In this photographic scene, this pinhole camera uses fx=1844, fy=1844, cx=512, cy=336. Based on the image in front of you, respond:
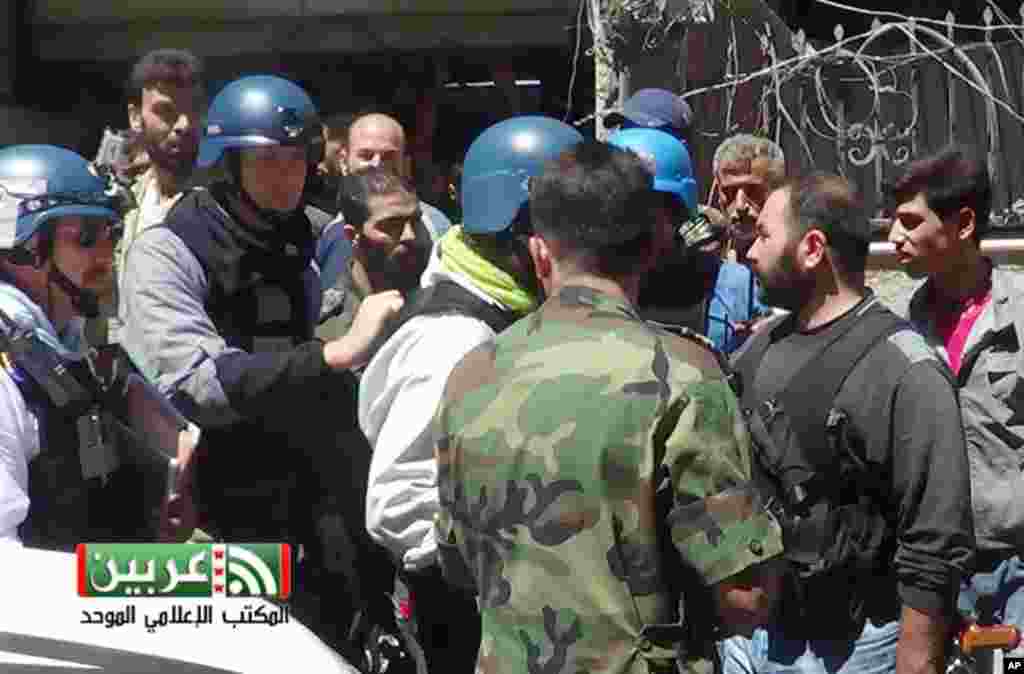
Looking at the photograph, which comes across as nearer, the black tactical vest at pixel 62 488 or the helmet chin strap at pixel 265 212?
the black tactical vest at pixel 62 488

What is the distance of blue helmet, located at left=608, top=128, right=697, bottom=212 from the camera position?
15.5 feet

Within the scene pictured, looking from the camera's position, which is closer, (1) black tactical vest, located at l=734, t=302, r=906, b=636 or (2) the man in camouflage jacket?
(2) the man in camouflage jacket

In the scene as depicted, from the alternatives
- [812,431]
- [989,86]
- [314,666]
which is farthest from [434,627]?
[989,86]

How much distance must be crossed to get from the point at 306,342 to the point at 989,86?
2.77 m

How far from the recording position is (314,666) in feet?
12.4

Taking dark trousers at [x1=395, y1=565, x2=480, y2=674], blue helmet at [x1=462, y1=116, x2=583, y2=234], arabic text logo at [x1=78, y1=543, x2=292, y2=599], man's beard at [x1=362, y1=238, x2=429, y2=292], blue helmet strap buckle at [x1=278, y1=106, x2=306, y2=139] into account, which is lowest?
dark trousers at [x1=395, y1=565, x2=480, y2=674]

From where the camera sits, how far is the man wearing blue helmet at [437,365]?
3.99 meters

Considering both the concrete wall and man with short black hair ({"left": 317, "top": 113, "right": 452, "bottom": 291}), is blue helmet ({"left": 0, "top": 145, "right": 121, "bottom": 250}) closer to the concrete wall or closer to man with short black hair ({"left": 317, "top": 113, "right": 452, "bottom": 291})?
man with short black hair ({"left": 317, "top": 113, "right": 452, "bottom": 291})

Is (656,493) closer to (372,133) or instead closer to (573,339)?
(573,339)

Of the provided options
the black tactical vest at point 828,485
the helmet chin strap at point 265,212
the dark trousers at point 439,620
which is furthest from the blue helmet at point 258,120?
the black tactical vest at point 828,485

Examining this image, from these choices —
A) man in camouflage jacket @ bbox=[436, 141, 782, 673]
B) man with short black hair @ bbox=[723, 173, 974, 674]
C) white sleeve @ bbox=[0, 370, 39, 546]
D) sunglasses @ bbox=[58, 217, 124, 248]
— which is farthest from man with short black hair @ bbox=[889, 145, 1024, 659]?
white sleeve @ bbox=[0, 370, 39, 546]

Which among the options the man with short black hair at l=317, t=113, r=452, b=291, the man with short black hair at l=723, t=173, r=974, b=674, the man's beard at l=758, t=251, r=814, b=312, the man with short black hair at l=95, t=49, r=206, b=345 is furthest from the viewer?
the man with short black hair at l=95, t=49, r=206, b=345

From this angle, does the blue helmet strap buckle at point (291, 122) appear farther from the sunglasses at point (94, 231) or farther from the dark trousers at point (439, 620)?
the dark trousers at point (439, 620)

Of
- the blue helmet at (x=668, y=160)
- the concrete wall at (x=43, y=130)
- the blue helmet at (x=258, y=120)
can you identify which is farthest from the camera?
the concrete wall at (x=43, y=130)
